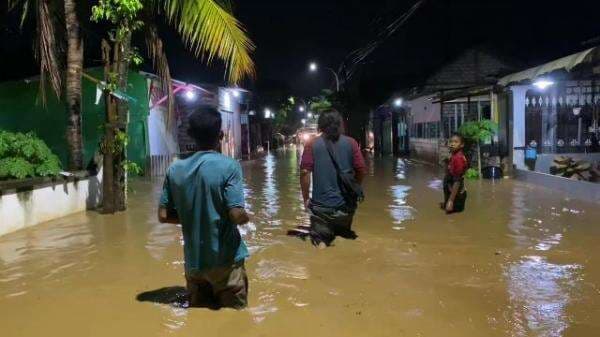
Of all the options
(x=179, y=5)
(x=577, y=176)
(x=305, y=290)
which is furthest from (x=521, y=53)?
(x=305, y=290)

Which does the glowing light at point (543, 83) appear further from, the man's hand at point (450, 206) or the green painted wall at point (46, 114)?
the green painted wall at point (46, 114)

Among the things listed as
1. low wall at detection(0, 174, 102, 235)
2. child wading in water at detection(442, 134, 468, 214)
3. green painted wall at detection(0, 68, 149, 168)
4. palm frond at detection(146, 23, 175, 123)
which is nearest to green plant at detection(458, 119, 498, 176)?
child wading in water at detection(442, 134, 468, 214)

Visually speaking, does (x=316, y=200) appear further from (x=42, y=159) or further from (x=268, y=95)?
(x=268, y=95)

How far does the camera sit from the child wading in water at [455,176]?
33.0 ft

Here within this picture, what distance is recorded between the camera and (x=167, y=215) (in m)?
4.62

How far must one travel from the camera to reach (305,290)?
578cm

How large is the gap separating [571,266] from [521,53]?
25.9m

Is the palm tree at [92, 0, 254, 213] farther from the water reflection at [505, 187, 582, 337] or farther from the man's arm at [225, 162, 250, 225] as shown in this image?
the man's arm at [225, 162, 250, 225]

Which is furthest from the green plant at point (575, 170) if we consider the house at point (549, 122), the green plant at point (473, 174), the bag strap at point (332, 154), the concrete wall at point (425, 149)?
the concrete wall at point (425, 149)

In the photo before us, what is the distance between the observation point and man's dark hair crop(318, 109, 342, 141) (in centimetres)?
723

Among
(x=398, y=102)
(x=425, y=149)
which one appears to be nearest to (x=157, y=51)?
(x=425, y=149)

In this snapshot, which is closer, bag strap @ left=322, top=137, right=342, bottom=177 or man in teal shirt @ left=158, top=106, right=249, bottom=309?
man in teal shirt @ left=158, top=106, right=249, bottom=309

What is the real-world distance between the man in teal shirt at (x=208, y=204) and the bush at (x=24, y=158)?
5404 mm

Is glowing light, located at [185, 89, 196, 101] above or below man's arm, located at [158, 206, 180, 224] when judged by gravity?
above
